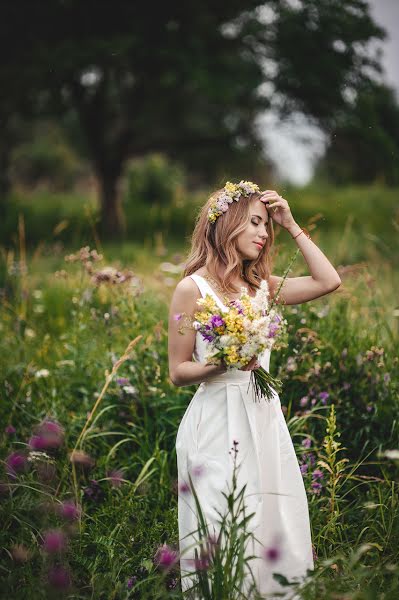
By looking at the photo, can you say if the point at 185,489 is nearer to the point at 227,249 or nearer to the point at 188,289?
the point at 188,289

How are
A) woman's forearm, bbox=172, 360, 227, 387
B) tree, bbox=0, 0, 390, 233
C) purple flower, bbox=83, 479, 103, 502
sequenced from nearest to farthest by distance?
woman's forearm, bbox=172, 360, 227, 387 < purple flower, bbox=83, 479, 103, 502 < tree, bbox=0, 0, 390, 233

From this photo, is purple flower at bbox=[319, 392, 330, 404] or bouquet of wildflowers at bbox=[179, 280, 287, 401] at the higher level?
bouquet of wildflowers at bbox=[179, 280, 287, 401]

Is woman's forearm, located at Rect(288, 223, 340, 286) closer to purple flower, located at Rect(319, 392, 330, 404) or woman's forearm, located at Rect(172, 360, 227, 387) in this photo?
woman's forearm, located at Rect(172, 360, 227, 387)

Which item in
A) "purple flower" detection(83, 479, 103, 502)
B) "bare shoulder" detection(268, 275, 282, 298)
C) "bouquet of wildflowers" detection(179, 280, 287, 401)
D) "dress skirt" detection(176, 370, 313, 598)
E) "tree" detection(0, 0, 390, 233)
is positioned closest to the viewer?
"bouquet of wildflowers" detection(179, 280, 287, 401)

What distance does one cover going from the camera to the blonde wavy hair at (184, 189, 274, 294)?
8.15 feet

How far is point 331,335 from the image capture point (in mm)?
3613

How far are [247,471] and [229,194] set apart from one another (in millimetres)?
1164

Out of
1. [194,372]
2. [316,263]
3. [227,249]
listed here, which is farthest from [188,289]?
[316,263]

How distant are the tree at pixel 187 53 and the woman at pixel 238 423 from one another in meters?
8.02

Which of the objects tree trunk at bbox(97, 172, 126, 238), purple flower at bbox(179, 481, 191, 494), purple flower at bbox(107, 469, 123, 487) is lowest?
purple flower at bbox(179, 481, 191, 494)

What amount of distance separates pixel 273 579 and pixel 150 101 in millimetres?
13848

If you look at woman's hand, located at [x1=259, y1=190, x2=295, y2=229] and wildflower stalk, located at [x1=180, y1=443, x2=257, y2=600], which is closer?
wildflower stalk, located at [x1=180, y1=443, x2=257, y2=600]

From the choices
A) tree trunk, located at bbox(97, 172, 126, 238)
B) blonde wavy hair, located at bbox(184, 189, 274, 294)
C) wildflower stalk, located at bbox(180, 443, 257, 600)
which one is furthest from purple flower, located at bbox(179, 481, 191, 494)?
tree trunk, located at bbox(97, 172, 126, 238)

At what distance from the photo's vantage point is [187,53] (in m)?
11.0
